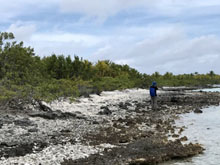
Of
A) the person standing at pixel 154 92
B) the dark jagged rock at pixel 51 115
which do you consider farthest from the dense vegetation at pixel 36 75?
the person standing at pixel 154 92

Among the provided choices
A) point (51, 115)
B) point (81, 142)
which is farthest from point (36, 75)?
point (81, 142)

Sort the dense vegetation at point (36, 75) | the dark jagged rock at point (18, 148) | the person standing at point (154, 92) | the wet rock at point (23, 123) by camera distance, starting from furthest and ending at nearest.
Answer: the person standing at point (154, 92) → the dense vegetation at point (36, 75) → the wet rock at point (23, 123) → the dark jagged rock at point (18, 148)

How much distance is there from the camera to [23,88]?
21547mm

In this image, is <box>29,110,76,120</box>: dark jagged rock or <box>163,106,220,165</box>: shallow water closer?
<box>163,106,220,165</box>: shallow water

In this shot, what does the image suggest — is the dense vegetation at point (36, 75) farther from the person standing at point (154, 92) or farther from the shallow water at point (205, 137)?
the shallow water at point (205, 137)

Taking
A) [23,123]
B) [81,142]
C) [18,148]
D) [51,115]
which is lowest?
[81,142]

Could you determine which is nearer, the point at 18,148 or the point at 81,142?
the point at 18,148

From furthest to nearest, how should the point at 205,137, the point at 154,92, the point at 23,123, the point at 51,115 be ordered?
the point at 154,92
the point at 51,115
the point at 23,123
the point at 205,137

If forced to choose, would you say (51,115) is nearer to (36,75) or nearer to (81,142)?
(81,142)

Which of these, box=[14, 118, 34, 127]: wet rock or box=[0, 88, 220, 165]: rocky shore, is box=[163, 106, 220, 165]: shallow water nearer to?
box=[0, 88, 220, 165]: rocky shore

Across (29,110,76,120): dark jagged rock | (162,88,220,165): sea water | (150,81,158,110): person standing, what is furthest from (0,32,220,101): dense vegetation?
(162,88,220,165): sea water

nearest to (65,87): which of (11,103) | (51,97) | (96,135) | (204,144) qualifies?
(51,97)

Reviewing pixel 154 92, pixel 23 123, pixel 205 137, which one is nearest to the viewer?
pixel 205 137

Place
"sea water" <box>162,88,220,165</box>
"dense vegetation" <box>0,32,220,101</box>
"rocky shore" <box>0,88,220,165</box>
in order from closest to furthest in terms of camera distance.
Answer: "rocky shore" <box>0,88,220,165</box> < "sea water" <box>162,88,220,165</box> < "dense vegetation" <box>0,32,220,101</box>
